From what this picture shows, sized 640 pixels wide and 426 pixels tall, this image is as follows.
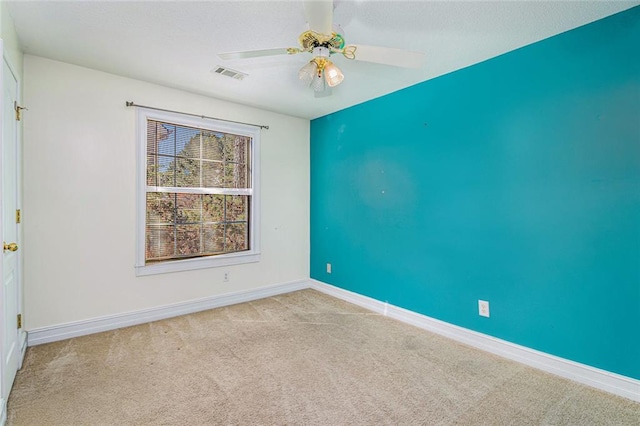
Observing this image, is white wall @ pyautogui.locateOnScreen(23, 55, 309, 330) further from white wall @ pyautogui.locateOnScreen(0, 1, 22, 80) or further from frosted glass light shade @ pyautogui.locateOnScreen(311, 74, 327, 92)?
frosted glass light shade @ pyautogui.locateOnScreen(311, 74, 327, 92)

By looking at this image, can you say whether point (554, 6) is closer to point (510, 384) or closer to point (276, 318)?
point (510, 384)

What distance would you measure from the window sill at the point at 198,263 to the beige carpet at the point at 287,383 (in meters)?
0.56

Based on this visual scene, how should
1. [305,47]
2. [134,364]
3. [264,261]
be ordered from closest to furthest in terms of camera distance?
[305,47], [134,364], [264,261]

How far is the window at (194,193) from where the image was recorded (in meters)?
3.23

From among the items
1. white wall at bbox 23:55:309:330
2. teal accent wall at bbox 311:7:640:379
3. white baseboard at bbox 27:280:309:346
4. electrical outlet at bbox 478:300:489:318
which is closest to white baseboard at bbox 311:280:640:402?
teal accent wall at bbox 311:7:640:379

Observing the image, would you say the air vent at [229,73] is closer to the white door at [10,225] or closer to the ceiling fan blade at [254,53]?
the ceiling fan blade at [254,53]

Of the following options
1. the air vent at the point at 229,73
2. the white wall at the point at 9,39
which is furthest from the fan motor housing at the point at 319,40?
the white wall at the point at 9,39

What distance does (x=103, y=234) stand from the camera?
2.95 meters

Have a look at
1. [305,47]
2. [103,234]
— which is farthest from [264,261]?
[305,47]

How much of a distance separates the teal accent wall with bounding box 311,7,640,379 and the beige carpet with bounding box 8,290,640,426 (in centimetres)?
41

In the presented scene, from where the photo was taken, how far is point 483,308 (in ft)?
8.71

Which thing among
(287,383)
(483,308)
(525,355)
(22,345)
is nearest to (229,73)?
(287,383)

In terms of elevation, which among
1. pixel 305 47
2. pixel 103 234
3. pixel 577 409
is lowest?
pixel 577 409

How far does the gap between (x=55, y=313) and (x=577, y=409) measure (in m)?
3.94
